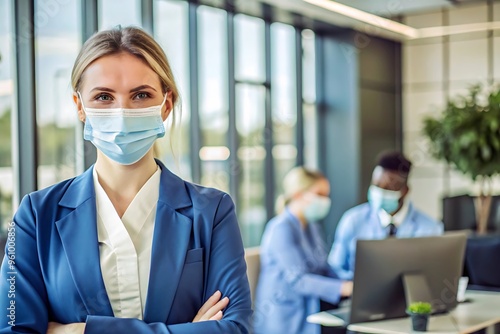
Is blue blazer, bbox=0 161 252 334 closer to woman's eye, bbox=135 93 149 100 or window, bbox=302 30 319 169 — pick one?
woman's eye, bbox=135 93 149 100

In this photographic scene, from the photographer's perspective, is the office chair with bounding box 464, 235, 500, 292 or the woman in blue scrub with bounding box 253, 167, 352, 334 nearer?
the woman in blue scrub with bounding box 253, 167, 352, 334

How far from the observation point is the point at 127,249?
1733 millimetres

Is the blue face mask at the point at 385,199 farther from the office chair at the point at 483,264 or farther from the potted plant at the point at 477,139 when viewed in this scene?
the potted plant at the point at 477,139

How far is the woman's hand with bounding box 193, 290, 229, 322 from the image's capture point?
1.74 meters

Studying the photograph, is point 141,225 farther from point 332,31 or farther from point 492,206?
point 332,31

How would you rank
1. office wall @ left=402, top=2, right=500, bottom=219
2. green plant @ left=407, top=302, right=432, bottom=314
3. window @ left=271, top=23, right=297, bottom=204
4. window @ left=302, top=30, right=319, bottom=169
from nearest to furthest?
1. green plant @ left=407, top=302, right=432, bottom=314
2. window @ left=271, top=23, right=297, bottom=204
3. window @ left=302, top=30, right=319, bottom=169
4. office wall @ left=402, top=2, right=500, bottom=219

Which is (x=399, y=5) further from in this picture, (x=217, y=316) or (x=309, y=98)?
(x=217, y=316)

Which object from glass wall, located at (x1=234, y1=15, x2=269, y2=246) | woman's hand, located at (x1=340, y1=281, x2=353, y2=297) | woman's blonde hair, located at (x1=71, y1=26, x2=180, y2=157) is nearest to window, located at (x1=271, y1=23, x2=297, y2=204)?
glass wall, located at (x1=234, y1=15, x2=269, y2=246)

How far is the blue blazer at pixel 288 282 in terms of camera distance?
4.44m

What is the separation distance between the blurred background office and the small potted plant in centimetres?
258

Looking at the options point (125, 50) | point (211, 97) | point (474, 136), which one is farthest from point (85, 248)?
point (211, 97)

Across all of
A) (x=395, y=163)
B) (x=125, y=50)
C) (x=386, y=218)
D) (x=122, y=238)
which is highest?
(x=125, y=50)

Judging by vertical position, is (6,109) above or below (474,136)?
above

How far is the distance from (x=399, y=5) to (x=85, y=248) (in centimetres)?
718
